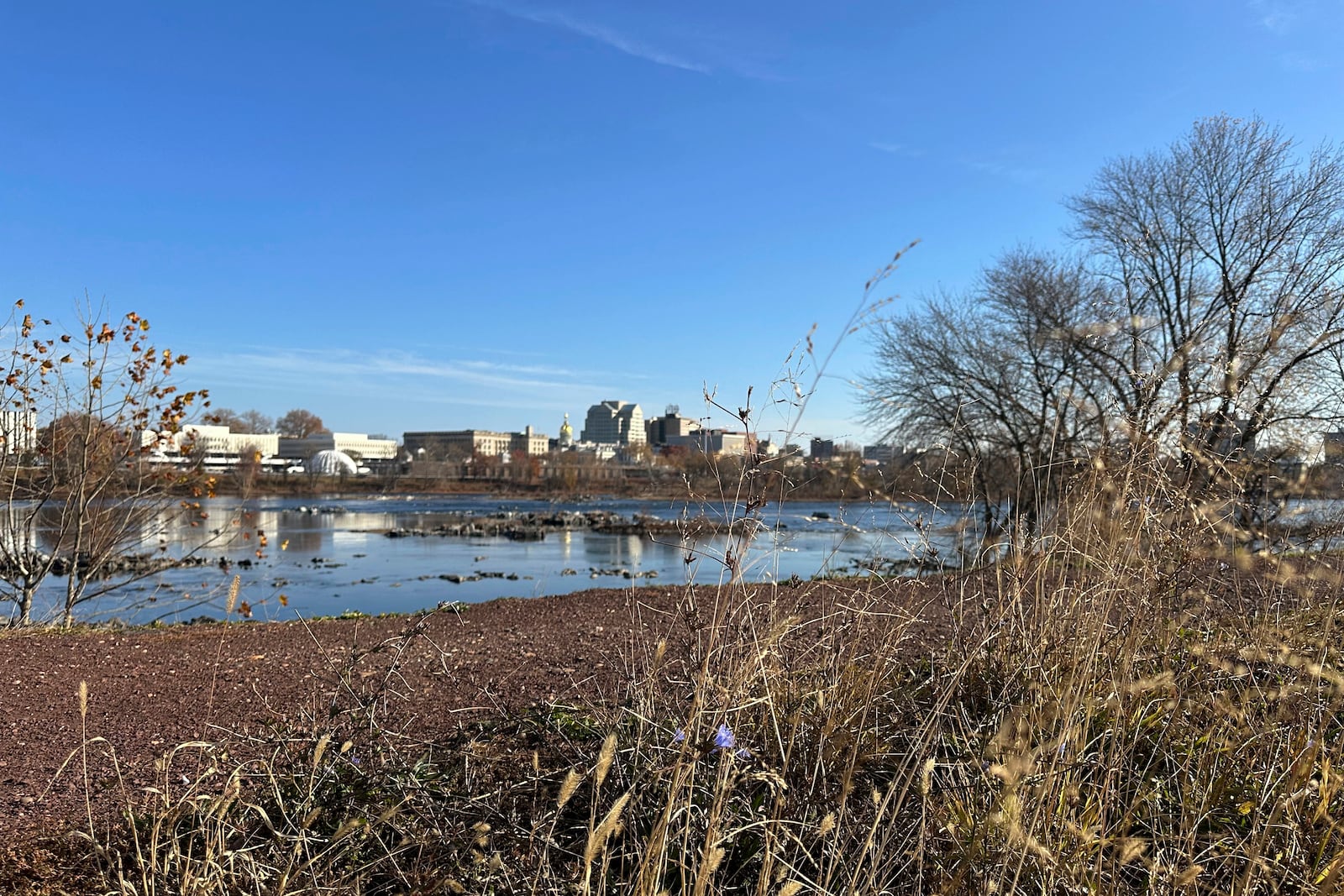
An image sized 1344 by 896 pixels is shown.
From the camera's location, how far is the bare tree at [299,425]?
455ft

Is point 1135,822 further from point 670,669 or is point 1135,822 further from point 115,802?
point 115,802

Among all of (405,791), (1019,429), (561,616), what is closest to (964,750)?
(405,791)

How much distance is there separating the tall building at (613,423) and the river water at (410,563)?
105566mm

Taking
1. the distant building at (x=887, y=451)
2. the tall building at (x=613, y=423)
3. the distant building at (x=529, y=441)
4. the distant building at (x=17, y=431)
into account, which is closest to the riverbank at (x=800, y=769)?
the distant building at (x=17, y=431)

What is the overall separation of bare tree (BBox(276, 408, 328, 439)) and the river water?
4613 inches

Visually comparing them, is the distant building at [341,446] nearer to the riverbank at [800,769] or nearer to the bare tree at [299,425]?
the bare tree at [299,425]

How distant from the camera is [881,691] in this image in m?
2.62

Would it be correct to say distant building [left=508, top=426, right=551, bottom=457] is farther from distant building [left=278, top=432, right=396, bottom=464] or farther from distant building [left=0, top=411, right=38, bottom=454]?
distant building [left=0, top=411, right=38, bottom=454]

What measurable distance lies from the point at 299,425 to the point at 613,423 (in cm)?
5045

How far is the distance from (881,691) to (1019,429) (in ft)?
48.9

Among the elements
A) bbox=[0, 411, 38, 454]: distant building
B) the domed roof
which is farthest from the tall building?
bbox=[0, 411, 38, 454]: distant building

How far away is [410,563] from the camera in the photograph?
696 inches

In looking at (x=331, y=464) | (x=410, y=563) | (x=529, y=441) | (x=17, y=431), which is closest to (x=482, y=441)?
(x=529, y=441)

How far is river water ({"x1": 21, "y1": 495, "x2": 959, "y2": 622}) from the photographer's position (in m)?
6.00
